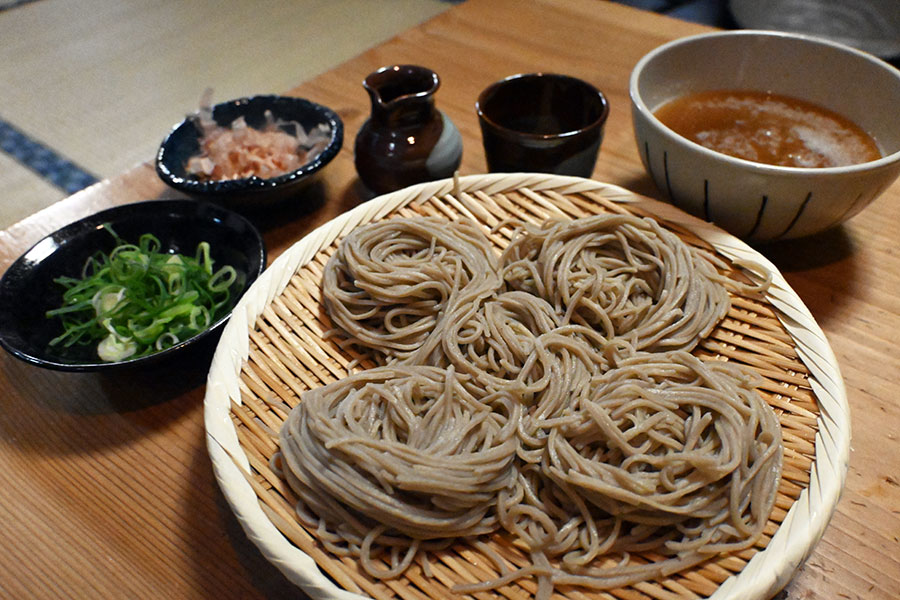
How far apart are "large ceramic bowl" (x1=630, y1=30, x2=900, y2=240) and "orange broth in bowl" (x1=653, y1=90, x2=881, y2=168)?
39 millimetres

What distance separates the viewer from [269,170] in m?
2.24

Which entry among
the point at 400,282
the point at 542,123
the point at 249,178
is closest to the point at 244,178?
the point at 249,178

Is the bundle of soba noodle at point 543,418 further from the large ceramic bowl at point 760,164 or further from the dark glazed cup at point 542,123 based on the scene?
the dark glazed cup at point 542,123

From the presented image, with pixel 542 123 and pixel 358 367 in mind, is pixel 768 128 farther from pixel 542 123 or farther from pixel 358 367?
pixel 358 367

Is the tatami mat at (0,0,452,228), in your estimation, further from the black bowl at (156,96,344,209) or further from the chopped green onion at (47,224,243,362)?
the chopped green onion at (47,224,243,362)

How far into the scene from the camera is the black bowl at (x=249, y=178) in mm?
2078

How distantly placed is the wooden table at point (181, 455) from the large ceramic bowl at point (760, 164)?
0.95 feet

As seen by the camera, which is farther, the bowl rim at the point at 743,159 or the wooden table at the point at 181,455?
the bowl rim at the point at 743,159

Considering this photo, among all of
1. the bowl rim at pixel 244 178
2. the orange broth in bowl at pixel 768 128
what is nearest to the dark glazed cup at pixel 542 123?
the orange broth in bowl at pixel 768 128

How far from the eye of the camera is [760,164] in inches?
67.9

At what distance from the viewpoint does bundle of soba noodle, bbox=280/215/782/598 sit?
4.20ft

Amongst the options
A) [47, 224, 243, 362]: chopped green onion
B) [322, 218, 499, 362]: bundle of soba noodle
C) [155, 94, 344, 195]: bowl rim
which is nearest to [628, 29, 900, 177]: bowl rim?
[322, 218, 499, 362]: bundle of soba noodle

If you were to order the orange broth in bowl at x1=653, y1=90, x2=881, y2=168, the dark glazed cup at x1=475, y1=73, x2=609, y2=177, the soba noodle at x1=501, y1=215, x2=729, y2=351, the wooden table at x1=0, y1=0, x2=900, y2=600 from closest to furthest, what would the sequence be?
1. the wooden table at x1=0, y1=0, x2=900, y2=600
2. the soba noodle at x1=501, y1=215, x2=729, y2=351
3. the orange broth in bowl at x1=653, y1=90, x2=881, y2=168
4. the dark glazed cup at x1=475, y1=73, x2=609, y2=177

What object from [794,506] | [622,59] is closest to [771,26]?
[622,59]
